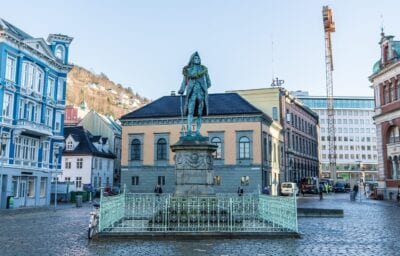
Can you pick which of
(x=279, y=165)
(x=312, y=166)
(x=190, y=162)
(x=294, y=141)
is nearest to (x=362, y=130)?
(x=312, y=166)

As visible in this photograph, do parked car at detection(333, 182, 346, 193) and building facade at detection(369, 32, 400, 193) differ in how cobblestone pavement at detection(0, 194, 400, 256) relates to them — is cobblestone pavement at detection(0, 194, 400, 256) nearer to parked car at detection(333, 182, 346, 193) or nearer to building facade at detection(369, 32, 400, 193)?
building facade at detection(369, 32, 400, 193)

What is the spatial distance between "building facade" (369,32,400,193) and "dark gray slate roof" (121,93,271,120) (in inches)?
528

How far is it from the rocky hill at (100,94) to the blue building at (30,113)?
70.7 metres

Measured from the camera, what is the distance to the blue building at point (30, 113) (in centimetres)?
3481

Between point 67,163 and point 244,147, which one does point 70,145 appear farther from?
point 244,147

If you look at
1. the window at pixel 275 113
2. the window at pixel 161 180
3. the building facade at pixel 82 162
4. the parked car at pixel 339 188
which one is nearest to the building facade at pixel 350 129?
the parked car at pixel 339 188

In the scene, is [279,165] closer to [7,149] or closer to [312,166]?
[312,166]

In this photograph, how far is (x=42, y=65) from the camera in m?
40.0

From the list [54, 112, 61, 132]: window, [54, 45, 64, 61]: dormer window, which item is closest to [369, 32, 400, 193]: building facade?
[54, 45, 64, 61]: dormer window

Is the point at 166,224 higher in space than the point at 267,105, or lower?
lower

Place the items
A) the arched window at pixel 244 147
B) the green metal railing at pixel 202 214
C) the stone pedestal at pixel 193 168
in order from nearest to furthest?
the green metal railing at pixel 202 214 → the stone pedestal at pixel 193 168 → the arched window at pixel 244 147

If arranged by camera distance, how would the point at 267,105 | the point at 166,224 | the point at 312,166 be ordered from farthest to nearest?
1. the point at 312,166
2. the point at 267,105
3. the point at 166,224

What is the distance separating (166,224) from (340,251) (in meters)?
5.82

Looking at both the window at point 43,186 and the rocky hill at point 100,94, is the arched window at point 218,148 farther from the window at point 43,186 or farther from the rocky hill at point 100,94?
the rocky hill at point 100,94
